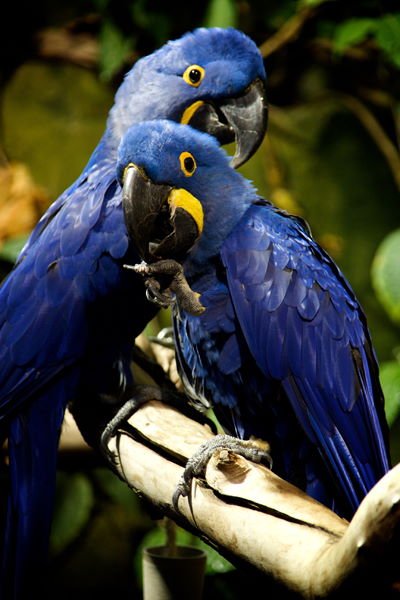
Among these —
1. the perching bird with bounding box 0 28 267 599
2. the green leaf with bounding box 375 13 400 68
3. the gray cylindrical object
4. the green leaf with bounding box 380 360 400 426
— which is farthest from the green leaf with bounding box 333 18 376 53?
the gray cylindrical object

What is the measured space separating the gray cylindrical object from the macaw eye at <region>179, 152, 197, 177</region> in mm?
515

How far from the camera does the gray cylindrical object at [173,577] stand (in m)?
0.91

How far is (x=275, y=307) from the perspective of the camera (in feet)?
2.87

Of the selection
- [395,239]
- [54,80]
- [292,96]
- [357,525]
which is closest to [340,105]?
[292,96]

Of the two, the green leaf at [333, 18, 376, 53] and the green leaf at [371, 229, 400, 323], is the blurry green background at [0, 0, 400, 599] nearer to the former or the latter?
the green leaf at [333, 18, 376, 53]

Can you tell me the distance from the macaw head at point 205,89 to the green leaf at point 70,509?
3.63 ft

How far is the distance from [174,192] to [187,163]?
44 millimetres

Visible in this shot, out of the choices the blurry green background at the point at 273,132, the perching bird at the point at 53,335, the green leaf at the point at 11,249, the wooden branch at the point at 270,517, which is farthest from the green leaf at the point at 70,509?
the wooden branch at the point at 270,517

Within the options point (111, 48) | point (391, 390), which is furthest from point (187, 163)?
point (111, 48)

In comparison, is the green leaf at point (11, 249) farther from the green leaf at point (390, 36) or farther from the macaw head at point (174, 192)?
the green leaf at point (390, 36)

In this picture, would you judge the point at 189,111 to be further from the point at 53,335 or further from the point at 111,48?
the point at 111,48

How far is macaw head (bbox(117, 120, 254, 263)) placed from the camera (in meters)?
0.81

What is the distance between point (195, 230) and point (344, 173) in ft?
4.52

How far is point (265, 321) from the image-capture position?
2.85 ft
